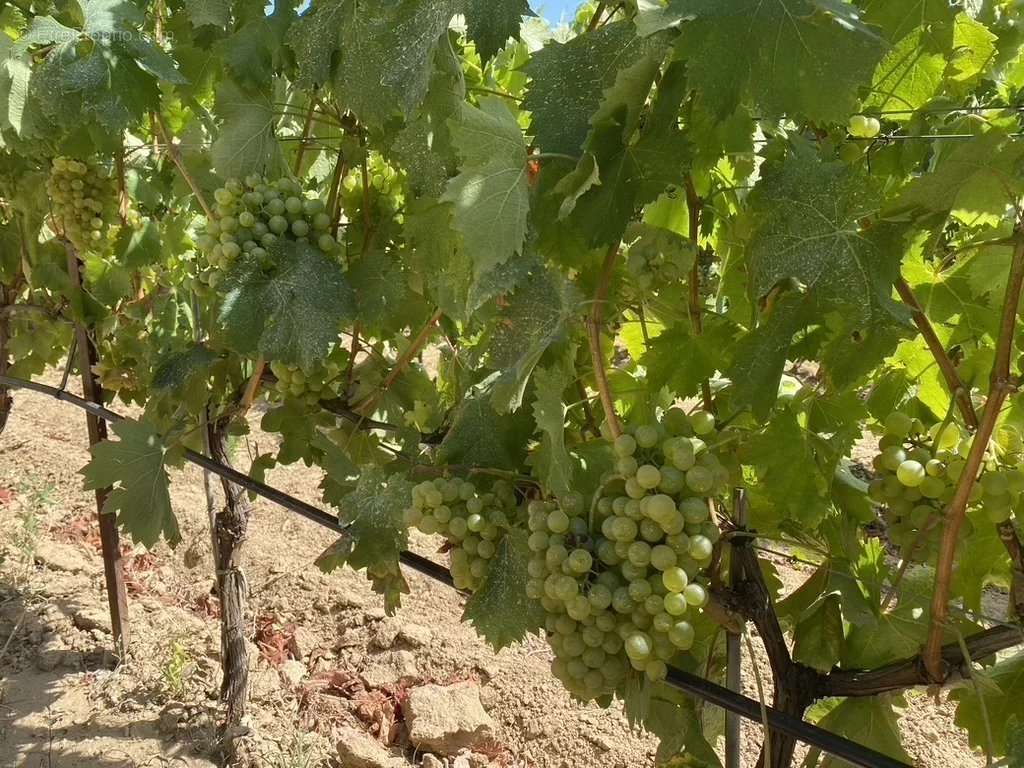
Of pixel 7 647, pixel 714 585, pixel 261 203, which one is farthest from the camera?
pixel 7 647

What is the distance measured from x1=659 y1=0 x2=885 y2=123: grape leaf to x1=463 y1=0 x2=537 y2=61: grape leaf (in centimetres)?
31

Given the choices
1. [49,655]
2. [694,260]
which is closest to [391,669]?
[49,655]

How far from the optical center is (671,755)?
1.40m

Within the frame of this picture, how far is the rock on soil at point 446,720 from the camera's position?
3.02m

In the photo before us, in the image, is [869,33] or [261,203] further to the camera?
[261,203]

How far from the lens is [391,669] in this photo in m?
3.45

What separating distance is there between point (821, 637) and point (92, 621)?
3290mm

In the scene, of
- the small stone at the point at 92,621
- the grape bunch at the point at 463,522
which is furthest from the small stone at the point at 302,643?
the grape bunch at the point at 463,522

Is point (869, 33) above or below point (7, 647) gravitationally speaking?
above

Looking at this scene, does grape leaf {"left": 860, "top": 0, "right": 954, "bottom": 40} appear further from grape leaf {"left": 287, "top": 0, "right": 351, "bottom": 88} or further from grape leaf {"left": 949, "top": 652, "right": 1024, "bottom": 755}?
grape leaf {"left": 949, "top": 652, "right": 1024, "bottom": 755}

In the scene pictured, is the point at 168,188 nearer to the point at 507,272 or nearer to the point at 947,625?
the point at 507,272

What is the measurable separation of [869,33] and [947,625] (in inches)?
29.0

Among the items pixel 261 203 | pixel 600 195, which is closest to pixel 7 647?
pixel 261 203

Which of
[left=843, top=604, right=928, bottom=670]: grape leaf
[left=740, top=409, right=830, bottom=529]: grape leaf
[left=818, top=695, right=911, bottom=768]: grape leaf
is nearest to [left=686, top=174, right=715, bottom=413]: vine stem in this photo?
[left=740, top=409, right=830, bottom=529]: grape leaf
